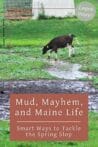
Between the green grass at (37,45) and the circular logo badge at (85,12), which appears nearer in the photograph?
the circular logo badge at (85,12)

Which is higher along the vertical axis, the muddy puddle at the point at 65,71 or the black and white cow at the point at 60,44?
the black and white cow at the point at 60,44

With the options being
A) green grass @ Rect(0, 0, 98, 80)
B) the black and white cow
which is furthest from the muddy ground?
the black and white cow

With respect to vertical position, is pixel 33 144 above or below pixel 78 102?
below

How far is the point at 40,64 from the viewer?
2817 cm

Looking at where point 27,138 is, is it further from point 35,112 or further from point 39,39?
point 39,39

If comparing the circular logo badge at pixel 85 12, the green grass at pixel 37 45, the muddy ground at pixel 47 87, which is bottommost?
the muddy ground at pixel 47 87

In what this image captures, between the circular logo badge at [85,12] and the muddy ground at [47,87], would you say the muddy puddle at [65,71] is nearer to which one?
the muddy ground at [47,87]

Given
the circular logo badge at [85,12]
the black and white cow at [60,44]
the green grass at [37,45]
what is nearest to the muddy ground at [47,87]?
the green grass at [37,45]

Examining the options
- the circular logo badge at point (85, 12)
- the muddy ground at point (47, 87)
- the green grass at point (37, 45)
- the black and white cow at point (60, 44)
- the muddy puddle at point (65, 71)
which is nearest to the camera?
the muddy ground at point (47, 87)

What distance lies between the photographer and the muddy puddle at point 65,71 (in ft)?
82.3

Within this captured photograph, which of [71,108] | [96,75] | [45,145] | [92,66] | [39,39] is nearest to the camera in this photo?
[71,108]

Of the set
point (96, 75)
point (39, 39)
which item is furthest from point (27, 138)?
point (39, 39)

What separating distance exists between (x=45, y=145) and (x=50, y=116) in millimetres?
1474

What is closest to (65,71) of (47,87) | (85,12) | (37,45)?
(85,12)
